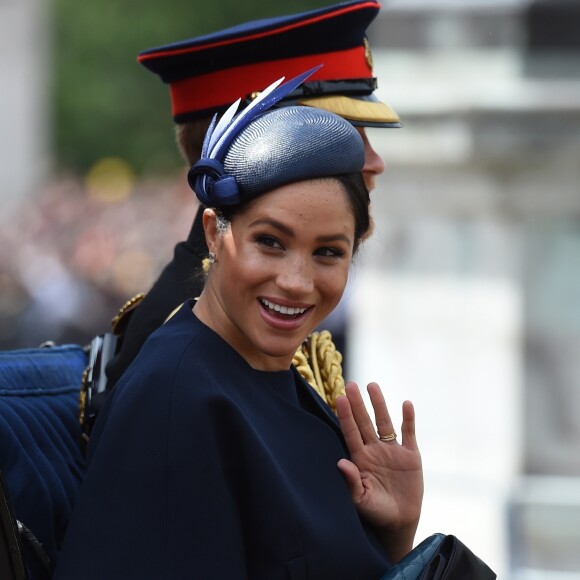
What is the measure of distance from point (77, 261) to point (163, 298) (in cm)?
1166

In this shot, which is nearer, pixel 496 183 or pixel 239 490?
pixel 239 490

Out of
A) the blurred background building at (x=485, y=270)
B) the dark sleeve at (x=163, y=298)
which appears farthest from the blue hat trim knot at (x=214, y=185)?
the blurred background building at (x=485, y=270)

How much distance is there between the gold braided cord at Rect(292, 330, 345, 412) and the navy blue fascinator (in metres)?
0.69

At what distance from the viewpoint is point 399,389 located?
6.24 metres

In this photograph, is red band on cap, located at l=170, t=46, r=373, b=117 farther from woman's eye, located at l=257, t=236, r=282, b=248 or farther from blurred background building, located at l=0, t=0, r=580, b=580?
blurred background building, located at l=0, t=0, r=580, b=580

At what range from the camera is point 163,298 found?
10.4 feet

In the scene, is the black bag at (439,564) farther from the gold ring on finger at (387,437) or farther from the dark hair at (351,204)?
the dark hair at (351,204)

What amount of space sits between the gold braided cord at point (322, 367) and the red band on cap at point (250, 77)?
61cm

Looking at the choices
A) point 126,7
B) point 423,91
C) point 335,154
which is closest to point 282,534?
point 335,154

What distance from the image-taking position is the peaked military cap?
3342 millimetres

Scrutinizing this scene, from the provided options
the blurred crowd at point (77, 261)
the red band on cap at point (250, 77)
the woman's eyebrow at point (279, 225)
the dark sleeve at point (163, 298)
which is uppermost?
the red band on cap at point (250, 77)

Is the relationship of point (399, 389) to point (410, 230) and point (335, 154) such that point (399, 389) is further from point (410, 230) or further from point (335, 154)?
point (335, 154)

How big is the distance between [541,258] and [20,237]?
11453 millimetres

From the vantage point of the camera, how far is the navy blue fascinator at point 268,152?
98.7 inches
